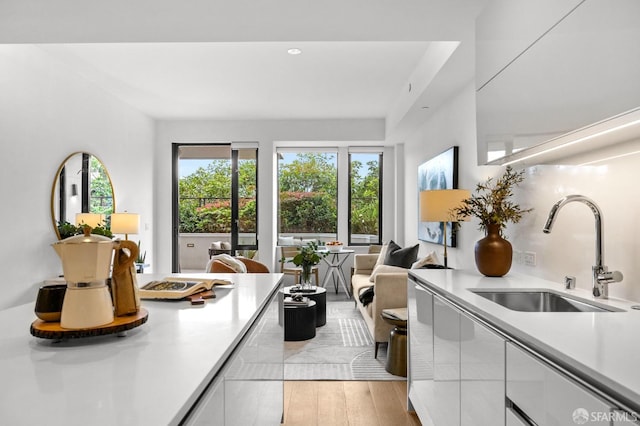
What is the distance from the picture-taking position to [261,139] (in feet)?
22.1

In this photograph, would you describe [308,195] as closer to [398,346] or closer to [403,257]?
[403,257]

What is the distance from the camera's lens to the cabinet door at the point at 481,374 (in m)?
1.37

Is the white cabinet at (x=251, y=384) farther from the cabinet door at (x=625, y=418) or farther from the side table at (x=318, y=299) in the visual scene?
the side table at (x=318, y=299)

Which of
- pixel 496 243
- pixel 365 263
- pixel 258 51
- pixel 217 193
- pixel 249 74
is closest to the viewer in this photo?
pixel 496 243

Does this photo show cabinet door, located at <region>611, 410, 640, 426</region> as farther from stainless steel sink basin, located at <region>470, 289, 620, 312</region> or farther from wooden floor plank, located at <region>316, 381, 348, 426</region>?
wooden floor plank, located at <region>316, 381, 348, 426</region>

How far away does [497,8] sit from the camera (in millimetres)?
2172

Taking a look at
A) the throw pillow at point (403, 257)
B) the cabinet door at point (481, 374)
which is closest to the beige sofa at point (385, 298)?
the throw pillow at point (403, 257)

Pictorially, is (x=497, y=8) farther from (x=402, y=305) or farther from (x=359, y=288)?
(x=359, y=288)

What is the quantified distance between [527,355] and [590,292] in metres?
0.93

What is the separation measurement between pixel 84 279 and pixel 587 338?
4.21 ft

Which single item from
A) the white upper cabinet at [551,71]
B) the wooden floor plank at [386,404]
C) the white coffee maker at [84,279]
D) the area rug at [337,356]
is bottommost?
the wooden floor plank at [386,404]

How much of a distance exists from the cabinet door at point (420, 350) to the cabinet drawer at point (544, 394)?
1.00 m

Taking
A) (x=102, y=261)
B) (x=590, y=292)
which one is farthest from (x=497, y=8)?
(x=102, y=261)

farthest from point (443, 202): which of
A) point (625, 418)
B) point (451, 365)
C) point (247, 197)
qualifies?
point (247, 197)
